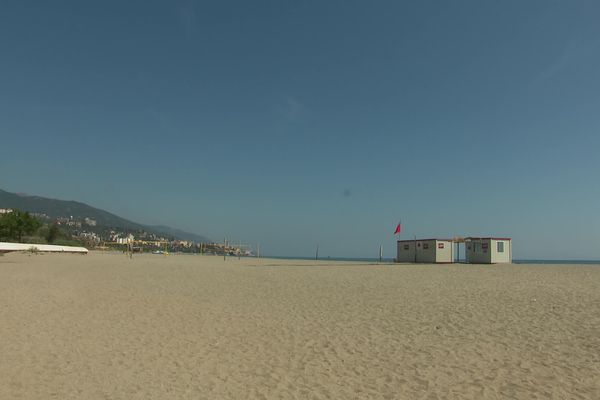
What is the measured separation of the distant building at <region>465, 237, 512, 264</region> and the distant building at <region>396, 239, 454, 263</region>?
5.85 ft

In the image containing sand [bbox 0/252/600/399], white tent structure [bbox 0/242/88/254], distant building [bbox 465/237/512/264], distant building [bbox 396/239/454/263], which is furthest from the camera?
white tent structure [bbox 0/242/88/254]

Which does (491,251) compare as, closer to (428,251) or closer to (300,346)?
(428,251)

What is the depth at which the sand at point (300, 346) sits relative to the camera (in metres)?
5.75

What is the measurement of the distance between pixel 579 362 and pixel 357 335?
11.8 feet

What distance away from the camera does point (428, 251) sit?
3606cm

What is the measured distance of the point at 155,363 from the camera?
269 inches

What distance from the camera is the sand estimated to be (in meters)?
5.75

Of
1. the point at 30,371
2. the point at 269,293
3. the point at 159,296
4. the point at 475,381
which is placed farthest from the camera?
the point at 269,293

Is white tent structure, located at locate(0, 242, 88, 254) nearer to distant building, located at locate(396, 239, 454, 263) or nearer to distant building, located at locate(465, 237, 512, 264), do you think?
distant building, located at locate(396, 239, 454, 263)

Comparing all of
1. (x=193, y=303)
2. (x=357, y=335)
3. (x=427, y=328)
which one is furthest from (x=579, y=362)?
(x=193, y=303)

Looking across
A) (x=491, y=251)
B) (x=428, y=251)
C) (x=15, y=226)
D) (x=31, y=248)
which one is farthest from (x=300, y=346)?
(x=15, y=226)

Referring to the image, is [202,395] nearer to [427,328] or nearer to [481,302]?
[427,328]

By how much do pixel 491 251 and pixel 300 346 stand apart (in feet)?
94.7

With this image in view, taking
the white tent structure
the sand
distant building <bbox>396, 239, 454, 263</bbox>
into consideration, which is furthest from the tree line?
the sand
